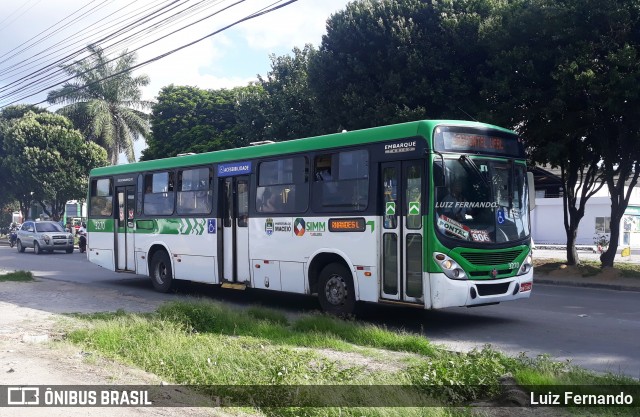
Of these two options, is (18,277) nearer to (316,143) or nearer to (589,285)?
(316,143)

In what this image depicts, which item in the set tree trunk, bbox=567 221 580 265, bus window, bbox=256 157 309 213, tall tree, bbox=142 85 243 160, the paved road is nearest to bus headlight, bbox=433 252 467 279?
the paved road

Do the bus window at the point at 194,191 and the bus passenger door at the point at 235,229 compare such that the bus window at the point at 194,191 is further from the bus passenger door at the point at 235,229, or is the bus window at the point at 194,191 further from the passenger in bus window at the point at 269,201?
the passenger in bus window at the point at 269,201

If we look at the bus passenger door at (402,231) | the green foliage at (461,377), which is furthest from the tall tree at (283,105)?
the green foliage at (461,377)

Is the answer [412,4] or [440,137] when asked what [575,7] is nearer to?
[412,4]

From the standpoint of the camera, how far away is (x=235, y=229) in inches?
551

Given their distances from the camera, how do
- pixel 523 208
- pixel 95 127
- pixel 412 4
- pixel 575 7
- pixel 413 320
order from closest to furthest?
pixel 523 208 → pixel 413 320 → pixel 575 7 → pixel 412 4 → pixel 95 127

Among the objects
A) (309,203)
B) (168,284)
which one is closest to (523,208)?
(309,203)

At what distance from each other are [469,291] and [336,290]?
2557 millimetres

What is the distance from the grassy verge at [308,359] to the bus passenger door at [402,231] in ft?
3.40

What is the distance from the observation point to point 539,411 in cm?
581

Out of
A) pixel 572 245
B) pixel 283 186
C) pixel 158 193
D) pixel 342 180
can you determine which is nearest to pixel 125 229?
pixel 158 193

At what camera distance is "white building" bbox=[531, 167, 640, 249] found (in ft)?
133

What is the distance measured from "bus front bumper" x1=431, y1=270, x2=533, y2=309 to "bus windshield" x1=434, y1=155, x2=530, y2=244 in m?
0.66

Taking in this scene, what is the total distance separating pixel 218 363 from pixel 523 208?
6069 mm
